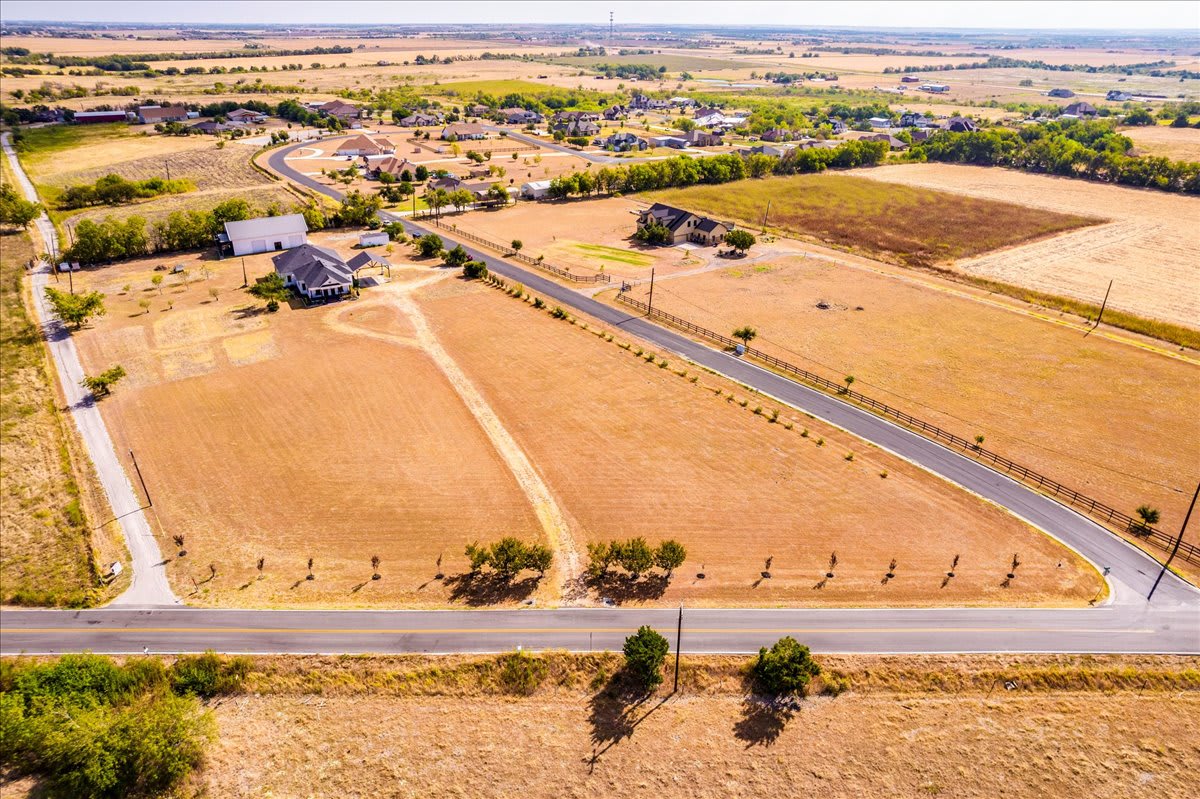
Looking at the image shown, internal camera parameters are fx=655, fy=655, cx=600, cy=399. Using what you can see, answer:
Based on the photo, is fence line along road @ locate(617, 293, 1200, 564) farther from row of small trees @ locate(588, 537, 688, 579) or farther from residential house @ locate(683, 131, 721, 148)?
residential house @ locate(683, 131, 721, 148)

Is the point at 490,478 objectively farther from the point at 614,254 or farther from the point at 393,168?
the point at 393,168

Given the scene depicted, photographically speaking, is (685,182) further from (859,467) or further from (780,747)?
(780,747)

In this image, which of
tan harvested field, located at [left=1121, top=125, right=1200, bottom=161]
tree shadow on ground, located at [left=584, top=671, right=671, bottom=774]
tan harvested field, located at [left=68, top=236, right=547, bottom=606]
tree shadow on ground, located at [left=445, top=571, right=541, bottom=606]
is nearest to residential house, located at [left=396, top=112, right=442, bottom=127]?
tan harvested field, located at [left=68, top=236, right=547, bottom=606]

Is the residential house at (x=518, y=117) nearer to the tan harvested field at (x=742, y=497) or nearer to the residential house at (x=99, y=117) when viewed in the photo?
the residential house at (x=99, y=117)

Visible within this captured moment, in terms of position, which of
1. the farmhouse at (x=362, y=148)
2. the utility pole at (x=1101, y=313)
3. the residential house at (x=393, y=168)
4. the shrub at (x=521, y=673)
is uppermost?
the farmhouse at (x=362, y=148)

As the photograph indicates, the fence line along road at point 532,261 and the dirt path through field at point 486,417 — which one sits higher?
the fence line along road at point 532,261

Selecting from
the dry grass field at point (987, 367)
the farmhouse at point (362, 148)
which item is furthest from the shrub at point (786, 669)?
the farmhouse at point (362, 148)

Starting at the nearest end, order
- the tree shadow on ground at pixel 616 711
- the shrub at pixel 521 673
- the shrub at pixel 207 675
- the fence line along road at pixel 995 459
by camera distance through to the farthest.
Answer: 1. the tree shadow on ground at pixel 616 711
2. the shrub at pixel 207 675
3. the shrub at pixel 521 673
4. the fence line along road at pixel 995 459
